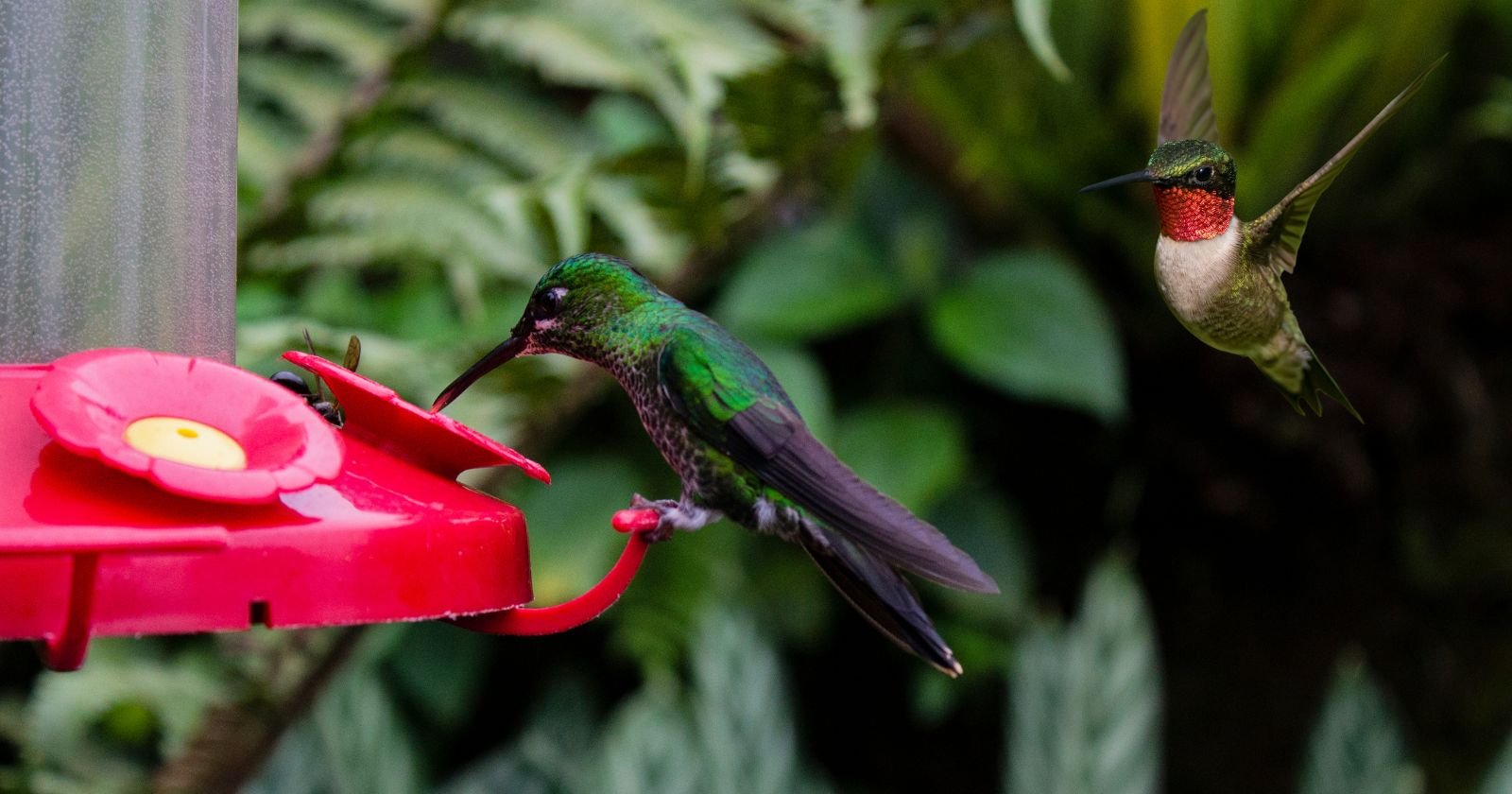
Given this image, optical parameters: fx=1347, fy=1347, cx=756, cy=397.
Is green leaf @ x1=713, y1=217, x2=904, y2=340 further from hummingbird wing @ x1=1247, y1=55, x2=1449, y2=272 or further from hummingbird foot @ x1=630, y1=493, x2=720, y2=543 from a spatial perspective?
hummingbird wing @ x1=1247, y1=55, x2=1449, y2=272

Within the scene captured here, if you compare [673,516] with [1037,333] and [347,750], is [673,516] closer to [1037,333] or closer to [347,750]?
[1037,333]

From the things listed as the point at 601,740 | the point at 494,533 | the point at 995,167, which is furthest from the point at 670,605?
the point at 494,533

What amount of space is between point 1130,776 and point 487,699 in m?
1.53

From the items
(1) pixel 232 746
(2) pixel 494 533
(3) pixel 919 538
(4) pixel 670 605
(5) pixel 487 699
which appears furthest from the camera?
(5) pixel 487 699

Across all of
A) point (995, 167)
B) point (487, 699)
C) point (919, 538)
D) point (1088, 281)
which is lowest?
point (487, 699)

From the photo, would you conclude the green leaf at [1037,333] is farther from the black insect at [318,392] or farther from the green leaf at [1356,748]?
the black insect at [318,392]

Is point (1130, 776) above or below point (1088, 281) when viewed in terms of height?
below

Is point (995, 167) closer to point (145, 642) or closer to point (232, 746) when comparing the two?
point (232, 746)

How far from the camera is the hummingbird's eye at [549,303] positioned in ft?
3.09

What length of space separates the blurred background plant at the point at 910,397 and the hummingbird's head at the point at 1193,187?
133 centimetres

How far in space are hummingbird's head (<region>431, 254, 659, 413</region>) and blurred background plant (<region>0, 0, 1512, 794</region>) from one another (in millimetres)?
1038

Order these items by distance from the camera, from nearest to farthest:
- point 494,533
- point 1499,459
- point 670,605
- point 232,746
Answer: point 494,533, point 232,746, point 670,605, point 1499,459

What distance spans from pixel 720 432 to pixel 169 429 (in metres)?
0.34

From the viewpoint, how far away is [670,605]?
8.33 feet
